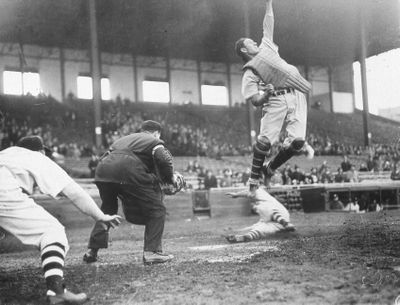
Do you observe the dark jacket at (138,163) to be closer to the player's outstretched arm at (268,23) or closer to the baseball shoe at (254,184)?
the baseball shoe at (254,184)

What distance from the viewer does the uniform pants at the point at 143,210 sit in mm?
5137

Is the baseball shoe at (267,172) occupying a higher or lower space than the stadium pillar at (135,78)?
lower

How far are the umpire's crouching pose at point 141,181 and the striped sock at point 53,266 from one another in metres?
1.82

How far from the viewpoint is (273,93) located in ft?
21.1

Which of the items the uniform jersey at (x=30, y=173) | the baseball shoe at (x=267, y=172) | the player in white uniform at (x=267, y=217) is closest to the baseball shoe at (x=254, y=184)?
the player in white uniform at (x=267, y=217)

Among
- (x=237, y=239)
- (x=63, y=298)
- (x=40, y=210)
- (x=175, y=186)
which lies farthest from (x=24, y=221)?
(x=237, y=239)

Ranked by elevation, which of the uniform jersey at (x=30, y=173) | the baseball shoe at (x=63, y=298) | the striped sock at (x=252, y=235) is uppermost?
the uniform jersey at (x=30, y=173)

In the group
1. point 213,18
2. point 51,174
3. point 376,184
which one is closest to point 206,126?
point 213,18

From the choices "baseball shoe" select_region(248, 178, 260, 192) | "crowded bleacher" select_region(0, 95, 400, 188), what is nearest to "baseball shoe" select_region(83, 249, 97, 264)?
"baseball shoe" select_region(248, 178, 260, 192)

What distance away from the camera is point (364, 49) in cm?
3028

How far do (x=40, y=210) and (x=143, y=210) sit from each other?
1.80 m

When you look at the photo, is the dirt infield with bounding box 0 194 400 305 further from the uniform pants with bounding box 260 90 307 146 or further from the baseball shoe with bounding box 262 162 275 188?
the uniform pants with bounding box 260 90 307 146

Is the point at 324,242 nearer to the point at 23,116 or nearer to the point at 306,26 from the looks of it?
the point at 23,116

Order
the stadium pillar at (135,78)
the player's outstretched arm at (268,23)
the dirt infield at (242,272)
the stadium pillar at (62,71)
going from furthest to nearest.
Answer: the stadium pillar at (135,78) < the stadium pillar at (62,71) < the player's outstretched arm at (268,23) < the dirt infield at (242,272)
